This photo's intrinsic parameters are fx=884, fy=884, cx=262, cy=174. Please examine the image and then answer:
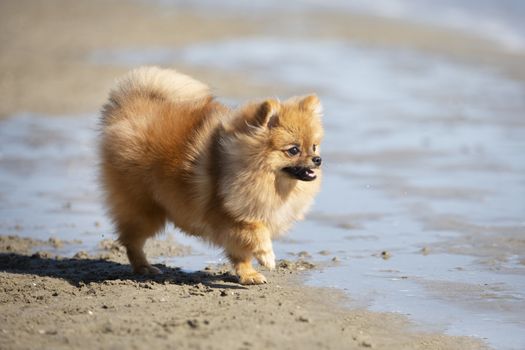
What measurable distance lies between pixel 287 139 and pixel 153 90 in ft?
4.21

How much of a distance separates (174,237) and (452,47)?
1187cm

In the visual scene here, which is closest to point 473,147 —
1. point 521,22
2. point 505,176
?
point 505,176

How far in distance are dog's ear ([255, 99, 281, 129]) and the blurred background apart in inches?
45.2

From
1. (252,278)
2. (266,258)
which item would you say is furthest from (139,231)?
(266,258)

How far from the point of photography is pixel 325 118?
12.0 m

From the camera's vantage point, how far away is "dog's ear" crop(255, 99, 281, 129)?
5652 mm

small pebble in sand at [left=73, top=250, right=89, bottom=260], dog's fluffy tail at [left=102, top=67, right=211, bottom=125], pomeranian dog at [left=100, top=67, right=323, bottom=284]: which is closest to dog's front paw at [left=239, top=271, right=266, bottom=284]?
pomeranian dog at [left=100, top=67, right=323, bottom=284]

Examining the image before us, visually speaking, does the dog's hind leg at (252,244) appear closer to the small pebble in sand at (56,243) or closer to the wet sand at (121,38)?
the small pebble in sand at (56,243)

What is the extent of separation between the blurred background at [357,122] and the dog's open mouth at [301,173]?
77 centimetres

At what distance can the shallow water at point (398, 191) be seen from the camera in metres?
5.79

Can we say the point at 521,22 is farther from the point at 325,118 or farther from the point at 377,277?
the point at 377,277

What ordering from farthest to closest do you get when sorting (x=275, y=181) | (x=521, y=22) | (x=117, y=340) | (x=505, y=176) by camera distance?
(x=521, y=22)
(x=505, y=176)
(x=275, y=181)
(x=117, y=340)

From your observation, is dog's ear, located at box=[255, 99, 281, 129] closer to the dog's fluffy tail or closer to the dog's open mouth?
the dog's open mouth

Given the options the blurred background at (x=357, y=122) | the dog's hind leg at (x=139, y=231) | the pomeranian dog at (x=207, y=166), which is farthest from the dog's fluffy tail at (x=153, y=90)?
the blurred background at (x=357, y=122)
